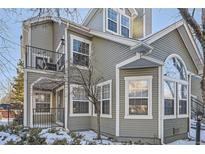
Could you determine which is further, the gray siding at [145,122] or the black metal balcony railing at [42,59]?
the gray siding at [145,122]

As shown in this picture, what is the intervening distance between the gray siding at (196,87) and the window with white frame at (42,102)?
1645 mm

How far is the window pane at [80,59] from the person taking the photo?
2.93 meters

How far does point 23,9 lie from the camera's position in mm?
2775

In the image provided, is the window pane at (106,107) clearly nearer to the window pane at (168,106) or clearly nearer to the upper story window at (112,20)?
the window pane at (168,106)

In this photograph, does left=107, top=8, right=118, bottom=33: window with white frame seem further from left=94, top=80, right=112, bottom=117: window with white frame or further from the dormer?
left=94, top=80, right=112, bottom=117: window with white frame

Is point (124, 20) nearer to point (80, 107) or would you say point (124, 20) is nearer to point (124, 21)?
point (124, 21)

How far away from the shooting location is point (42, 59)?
2.76m

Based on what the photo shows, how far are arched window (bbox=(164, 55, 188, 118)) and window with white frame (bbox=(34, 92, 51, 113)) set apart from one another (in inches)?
51.8

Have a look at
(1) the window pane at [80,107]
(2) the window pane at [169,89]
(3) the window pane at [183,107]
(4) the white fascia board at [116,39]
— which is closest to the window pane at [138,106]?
(2) the window pane at [169,89]

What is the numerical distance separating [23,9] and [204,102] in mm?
2233


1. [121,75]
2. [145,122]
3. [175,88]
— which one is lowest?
[145,122]

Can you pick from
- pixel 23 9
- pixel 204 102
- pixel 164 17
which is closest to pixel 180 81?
pixel 204 102

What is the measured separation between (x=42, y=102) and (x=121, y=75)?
0.93 metres

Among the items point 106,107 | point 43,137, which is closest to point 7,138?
point 43,137
